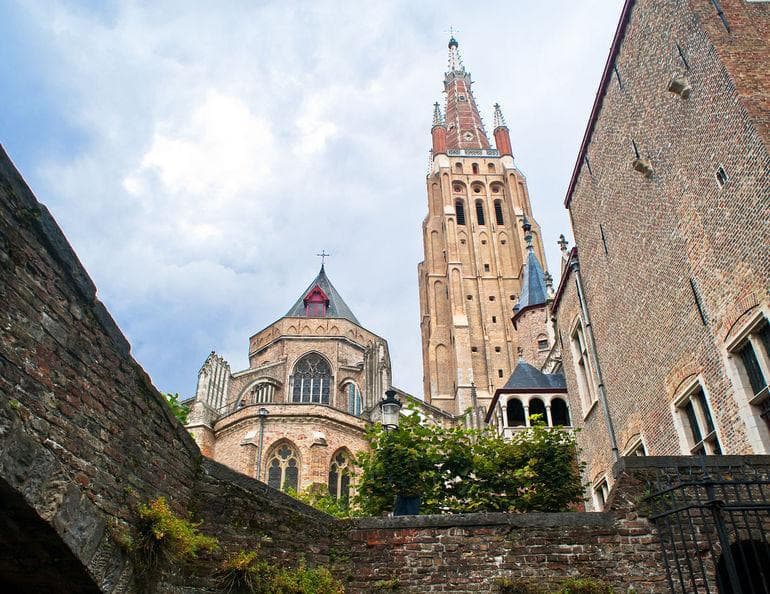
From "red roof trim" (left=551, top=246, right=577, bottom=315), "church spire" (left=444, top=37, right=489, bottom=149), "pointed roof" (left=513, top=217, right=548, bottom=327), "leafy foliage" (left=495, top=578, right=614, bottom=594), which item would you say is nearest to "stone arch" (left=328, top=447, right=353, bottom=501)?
"red roof trim" (left=551, top=246, right=577, bottom=315)

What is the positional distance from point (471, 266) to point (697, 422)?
47.8 meters

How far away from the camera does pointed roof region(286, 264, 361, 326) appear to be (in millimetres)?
Answer: 47000

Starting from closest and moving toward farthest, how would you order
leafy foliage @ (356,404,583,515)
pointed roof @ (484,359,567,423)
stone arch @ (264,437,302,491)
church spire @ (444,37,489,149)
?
leafy foliage @ (356,404,583,515) < pointed roof @ (484,359,567,423) < stone arch @ (264,437,302,491) < church spire @ (444,37,489,149)

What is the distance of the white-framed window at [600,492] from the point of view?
15.7 metres

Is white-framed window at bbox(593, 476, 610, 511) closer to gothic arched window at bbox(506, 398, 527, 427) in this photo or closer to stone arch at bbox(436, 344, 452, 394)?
gothic arched window at bbox(506, 398, 527, 427)

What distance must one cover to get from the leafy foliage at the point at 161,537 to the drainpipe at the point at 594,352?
36.5 feet

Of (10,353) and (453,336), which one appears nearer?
(10,353)

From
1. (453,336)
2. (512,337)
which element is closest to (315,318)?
(453,336)

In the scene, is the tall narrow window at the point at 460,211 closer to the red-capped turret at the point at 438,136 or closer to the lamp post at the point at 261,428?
the red-capped turret at the point at 438,136

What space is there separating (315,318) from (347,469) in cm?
1641

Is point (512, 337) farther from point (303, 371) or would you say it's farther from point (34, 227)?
point (34, 227)

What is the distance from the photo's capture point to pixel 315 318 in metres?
44.8

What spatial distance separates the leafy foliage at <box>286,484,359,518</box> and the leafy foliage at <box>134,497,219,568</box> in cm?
1326

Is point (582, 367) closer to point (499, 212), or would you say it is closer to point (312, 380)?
point (312, 380)
